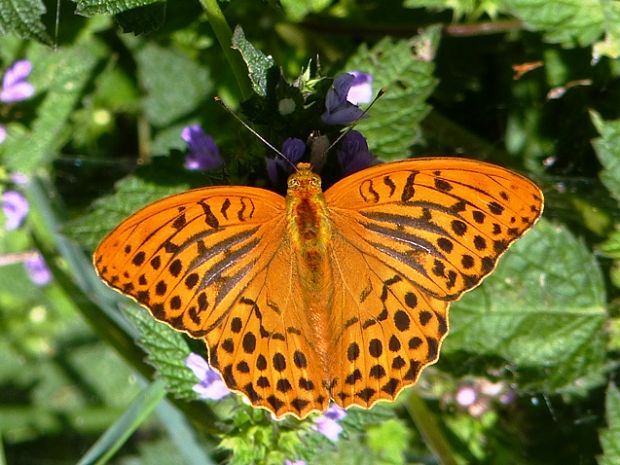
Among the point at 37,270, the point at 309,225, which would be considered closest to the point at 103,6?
the point at 309,225

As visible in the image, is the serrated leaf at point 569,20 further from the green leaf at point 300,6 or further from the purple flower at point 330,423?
the purple flower at point 330,423

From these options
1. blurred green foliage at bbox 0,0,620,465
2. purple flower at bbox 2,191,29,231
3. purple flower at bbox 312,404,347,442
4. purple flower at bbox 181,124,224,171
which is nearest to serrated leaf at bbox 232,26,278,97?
blurred green foliage at bbox 0,0,620,465

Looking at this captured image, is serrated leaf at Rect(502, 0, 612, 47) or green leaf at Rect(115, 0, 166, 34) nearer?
green leaf at Rect(115, 0, 166, 34)

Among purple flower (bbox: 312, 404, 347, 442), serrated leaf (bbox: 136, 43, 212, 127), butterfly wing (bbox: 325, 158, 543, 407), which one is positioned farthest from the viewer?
serrated leaf (bbox: 136, 43, 212, 127)

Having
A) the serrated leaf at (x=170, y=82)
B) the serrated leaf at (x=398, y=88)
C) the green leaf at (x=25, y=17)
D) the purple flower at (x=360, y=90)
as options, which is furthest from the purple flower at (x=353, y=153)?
the serrated leaf at (x=170, y=82)

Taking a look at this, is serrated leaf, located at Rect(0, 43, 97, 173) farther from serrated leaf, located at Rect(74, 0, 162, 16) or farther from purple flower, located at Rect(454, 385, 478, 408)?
purple flower, located at Rect(454, 385, 478, 408)

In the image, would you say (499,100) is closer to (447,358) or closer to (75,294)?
(447,358)

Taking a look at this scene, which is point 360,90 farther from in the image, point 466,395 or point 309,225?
point 466,395
